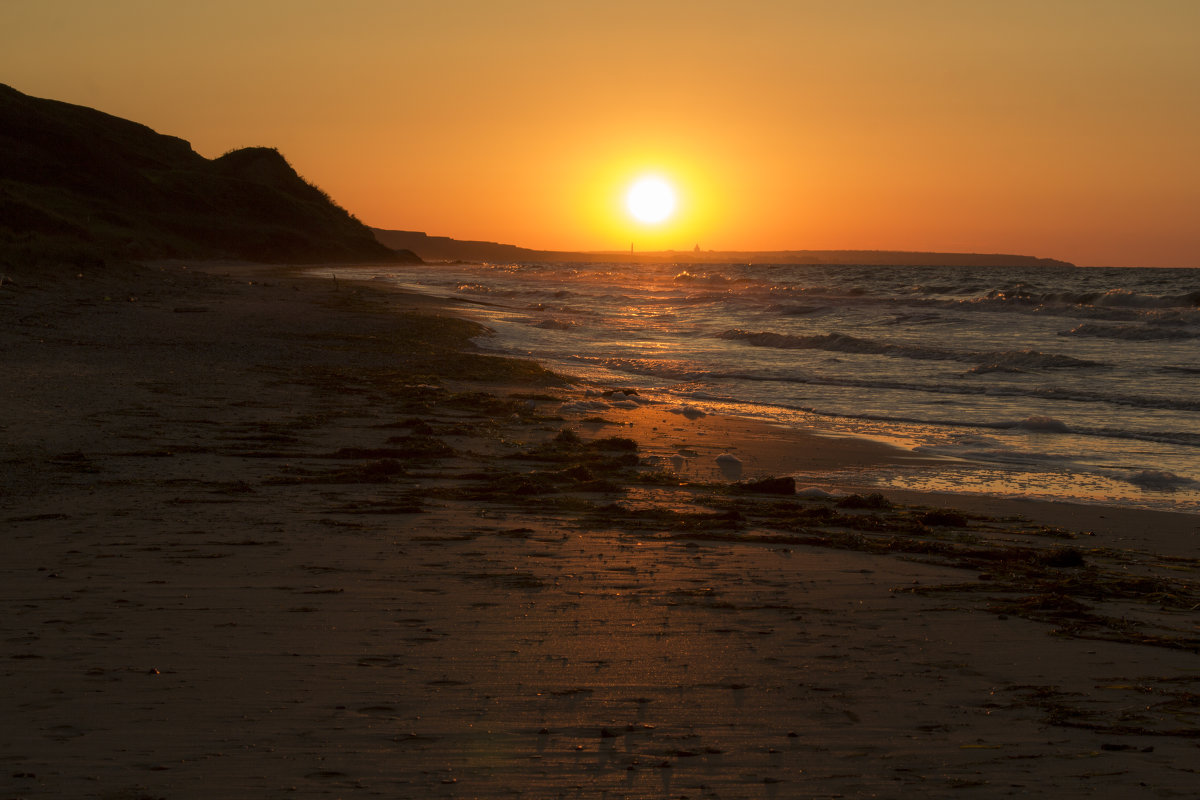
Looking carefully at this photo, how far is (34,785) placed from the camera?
2348 mm

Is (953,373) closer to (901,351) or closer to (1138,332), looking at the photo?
(901,351)

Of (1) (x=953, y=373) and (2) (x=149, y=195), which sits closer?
(1) (x=953, y=373)

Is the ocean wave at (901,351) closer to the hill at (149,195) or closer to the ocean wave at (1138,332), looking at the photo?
the ocean wave at (1138,332)

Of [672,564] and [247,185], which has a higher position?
[247,185]

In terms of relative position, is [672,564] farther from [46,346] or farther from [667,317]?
[667,317]

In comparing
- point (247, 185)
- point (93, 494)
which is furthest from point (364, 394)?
point (247, 185)

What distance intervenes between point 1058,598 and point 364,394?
7.24m

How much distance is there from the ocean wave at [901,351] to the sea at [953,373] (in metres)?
0.07

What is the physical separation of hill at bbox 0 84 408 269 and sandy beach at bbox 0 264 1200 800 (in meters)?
26.4

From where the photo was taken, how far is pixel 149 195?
58.5 metres

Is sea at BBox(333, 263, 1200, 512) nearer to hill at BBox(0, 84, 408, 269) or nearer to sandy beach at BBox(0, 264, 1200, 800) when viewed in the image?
sandy beach at BBox(0, 264, 1200, 800)

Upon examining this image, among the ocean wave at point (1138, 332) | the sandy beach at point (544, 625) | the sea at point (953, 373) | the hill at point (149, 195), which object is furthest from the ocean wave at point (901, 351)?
the hill at point (149, 195)

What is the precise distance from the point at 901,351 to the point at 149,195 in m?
54.6

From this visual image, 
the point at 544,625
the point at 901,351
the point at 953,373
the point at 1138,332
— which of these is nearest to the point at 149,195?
the point at 901,351
